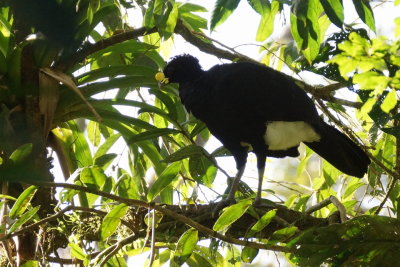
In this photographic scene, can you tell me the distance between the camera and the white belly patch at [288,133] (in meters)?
3.92

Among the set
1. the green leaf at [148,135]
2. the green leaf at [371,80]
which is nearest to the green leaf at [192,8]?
the green leaf at [148,135]

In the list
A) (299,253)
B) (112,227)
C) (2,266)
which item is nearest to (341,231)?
(299,253)

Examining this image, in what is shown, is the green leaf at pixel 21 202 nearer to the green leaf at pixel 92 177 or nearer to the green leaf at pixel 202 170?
the green leaf at pixel 92 177

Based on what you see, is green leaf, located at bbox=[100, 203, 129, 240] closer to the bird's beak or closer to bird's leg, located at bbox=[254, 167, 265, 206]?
bird's leg, located at bbox=[254, 167, 265, 206]

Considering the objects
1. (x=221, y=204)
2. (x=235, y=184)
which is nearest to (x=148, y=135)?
(x=221, y=204)

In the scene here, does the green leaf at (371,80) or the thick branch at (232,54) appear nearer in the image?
the green leaf at (371,80)

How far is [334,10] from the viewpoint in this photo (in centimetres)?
269

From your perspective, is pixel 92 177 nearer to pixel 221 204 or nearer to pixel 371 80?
pixel 221 204

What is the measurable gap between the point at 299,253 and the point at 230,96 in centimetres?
170

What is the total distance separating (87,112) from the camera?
3.50 meters

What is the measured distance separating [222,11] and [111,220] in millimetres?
1263

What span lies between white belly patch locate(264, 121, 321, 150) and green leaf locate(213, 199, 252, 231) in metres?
1.65

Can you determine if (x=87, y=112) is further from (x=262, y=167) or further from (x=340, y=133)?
(x=340, y=133)

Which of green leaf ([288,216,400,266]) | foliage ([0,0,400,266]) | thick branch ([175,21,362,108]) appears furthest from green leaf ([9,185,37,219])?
thick branch ([175,21,362,108])
